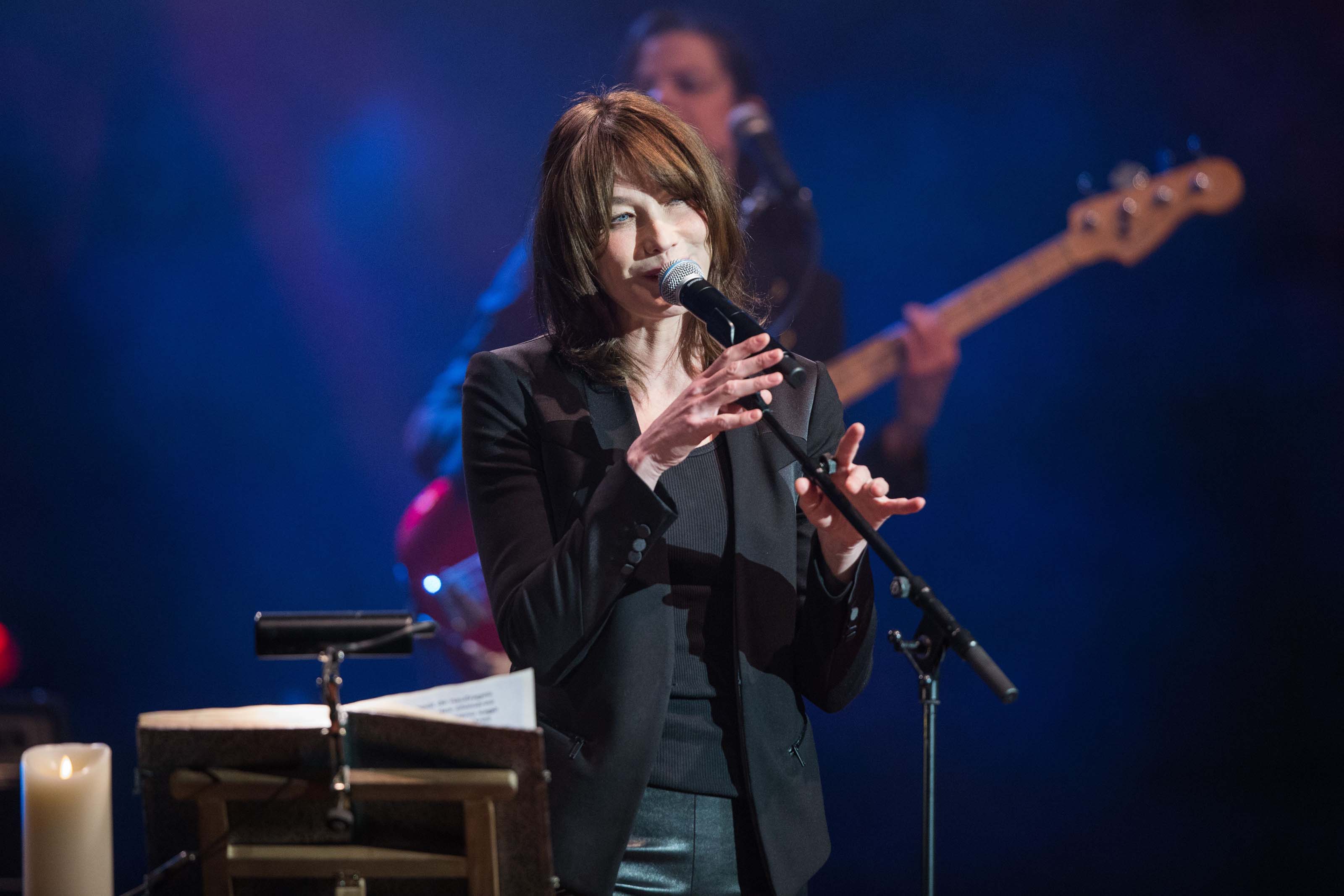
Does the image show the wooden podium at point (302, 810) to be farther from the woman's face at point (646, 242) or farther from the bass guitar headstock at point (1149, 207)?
the bass guitar headstock at point (1149, 207)

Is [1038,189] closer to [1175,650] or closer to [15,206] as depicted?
[1175,650]

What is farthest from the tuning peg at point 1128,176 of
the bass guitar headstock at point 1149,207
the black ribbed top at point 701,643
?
the black ribbed top at point 701,643

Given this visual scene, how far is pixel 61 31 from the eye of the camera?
336cm

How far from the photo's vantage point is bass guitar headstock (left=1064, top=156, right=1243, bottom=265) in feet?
11.0

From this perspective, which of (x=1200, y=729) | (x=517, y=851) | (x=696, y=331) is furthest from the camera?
(x=1200, y=729)

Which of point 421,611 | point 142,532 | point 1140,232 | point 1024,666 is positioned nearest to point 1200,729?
point 1024,666

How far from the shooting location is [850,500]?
4.43ft

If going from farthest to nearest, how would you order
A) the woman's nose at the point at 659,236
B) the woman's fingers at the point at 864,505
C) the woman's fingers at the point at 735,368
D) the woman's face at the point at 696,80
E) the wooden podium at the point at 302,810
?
the woman's face at the point at 696,80 < the woman's nose at the point at 659,236 < the woman's fingers at the point at 864,505 < the woman's fingers at the point at 735,368 < the wooden podium at the point at 302,810

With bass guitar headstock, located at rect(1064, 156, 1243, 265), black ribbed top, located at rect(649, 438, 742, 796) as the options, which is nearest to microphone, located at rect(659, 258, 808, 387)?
black ribbed top, located at rect(649, 438, 742, 796)

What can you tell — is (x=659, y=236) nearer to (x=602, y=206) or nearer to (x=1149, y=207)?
(x=602, y=206)

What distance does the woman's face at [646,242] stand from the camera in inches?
60.2

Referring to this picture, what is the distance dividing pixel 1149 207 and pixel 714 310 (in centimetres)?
261

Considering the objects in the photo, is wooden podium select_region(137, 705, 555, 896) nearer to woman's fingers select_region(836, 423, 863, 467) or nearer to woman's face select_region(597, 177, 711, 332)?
woman's fingers select_region(836, 423, 863, 467)

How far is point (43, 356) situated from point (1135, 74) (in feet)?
11.6
